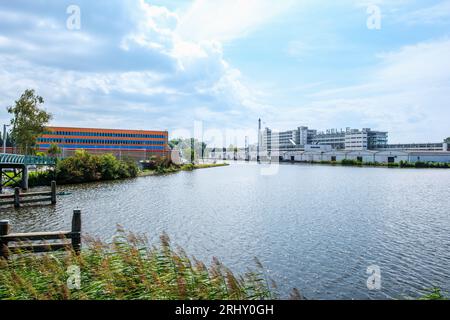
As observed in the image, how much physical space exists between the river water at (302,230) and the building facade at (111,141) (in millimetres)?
100859

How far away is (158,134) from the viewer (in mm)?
150000

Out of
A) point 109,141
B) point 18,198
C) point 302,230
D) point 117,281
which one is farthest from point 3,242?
point 109,141

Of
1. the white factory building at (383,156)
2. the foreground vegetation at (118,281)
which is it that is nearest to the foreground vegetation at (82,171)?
the foreground vegetation at (118,281)

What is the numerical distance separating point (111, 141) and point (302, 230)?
424ft

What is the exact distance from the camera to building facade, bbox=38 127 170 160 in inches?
5354

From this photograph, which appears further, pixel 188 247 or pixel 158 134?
pixel 158 134

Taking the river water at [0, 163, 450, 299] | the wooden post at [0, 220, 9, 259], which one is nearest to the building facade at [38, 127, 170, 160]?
the river water at [0, 163, 450, 299]

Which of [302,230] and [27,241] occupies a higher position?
[27,241]

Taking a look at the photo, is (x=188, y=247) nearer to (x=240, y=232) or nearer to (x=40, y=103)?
(x=240, y=232)

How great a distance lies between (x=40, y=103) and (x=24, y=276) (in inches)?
2343

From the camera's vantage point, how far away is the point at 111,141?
14338 cm

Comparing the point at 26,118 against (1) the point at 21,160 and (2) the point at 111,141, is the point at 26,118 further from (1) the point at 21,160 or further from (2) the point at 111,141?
(2) the point at 111,141

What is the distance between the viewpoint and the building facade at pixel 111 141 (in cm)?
13600
